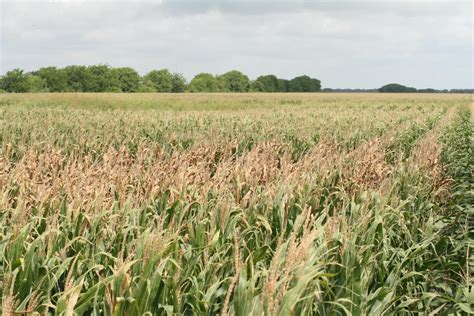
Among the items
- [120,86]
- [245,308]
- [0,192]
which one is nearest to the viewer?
[245,308]

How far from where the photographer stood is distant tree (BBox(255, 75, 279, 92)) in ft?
466

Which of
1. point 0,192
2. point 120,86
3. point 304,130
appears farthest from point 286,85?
point 0,192

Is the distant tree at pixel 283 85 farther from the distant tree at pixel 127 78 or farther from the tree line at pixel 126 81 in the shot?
the distant tree at pixel 127 78

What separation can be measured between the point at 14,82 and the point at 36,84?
3852mm

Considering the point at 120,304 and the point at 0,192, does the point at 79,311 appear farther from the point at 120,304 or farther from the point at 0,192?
the point at 0,192

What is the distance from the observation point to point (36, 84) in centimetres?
9719

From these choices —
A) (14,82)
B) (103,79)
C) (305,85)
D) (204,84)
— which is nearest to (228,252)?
(14,82)

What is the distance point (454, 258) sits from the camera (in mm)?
4875

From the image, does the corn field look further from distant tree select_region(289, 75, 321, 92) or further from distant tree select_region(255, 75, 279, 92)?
distant tree select_region(289, 75, 321, 92)

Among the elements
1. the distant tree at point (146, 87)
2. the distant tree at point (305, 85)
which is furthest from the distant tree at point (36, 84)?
the distant tree at point (305, 85)

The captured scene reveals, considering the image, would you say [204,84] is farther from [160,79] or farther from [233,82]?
[233,82]

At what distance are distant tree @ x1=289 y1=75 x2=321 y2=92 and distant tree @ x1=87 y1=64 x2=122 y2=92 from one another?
186 ft

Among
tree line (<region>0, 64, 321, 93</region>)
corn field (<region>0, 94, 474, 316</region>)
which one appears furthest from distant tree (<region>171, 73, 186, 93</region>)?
corn field (<region>0, 94, 474, 316</region>)

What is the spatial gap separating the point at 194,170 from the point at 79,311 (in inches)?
125
